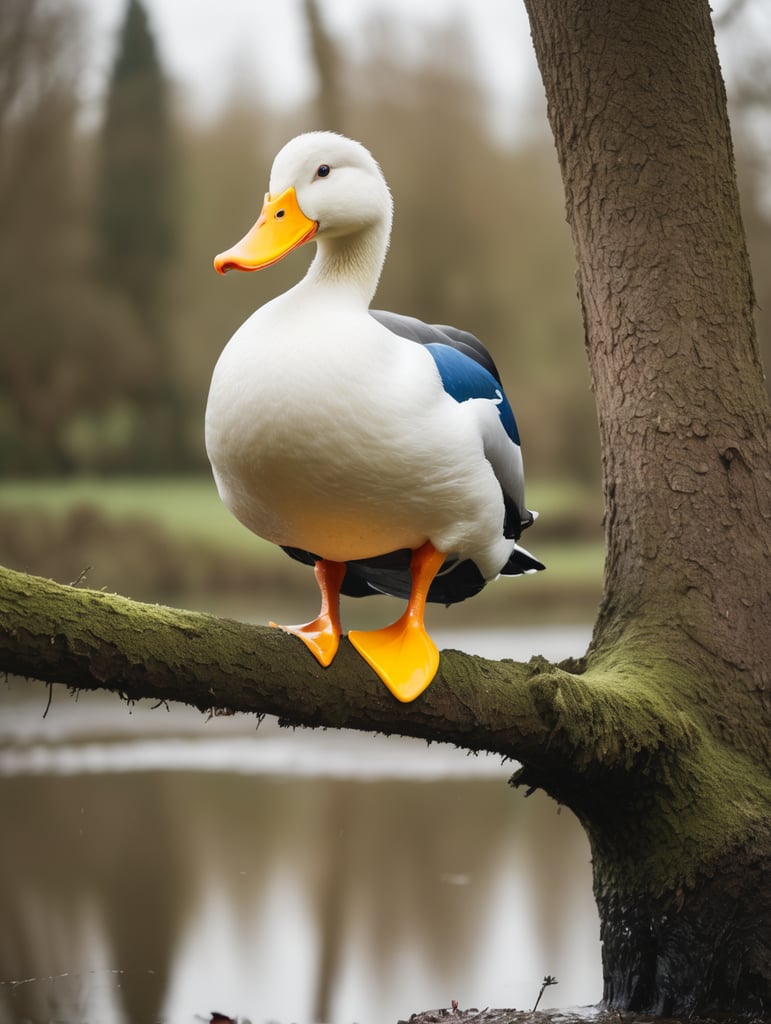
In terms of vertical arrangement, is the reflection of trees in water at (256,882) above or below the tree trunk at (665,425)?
below

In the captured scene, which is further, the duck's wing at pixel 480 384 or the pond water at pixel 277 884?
the pond water at pixel 277 884

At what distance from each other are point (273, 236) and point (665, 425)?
0.73 m

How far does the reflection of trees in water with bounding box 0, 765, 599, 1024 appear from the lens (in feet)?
6.61

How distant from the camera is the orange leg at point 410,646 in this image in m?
1.40

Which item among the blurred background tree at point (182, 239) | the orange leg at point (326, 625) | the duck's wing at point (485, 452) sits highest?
the blurred background tree at point (182, 239)

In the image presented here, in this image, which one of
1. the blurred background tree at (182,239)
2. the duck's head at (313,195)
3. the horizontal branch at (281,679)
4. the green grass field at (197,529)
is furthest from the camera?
the blurred background tree at (182,239)

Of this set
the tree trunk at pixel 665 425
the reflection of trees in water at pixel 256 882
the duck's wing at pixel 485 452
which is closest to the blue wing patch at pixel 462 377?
the duck's wing at pixel 485 452

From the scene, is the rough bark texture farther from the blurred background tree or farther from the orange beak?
the blurred background tree

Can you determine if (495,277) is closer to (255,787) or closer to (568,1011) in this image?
(255,787)

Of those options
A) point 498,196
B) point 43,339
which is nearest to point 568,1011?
point 43,339

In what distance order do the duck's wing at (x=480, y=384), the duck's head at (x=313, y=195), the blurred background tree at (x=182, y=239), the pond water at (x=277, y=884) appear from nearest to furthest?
the duck's head at (x=313, y=195) → the duck's wing at (x=480, y=384) → the pond water at (x=277, y=884) → the blurred background tree at (x=182, y=239)

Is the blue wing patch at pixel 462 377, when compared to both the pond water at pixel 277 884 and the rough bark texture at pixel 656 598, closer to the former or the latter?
A: the rough bark texture at pixel 656 598

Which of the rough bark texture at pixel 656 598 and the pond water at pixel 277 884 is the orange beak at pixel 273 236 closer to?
the rough bark texture at pixel 656 598

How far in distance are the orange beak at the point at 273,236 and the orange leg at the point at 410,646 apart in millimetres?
376
